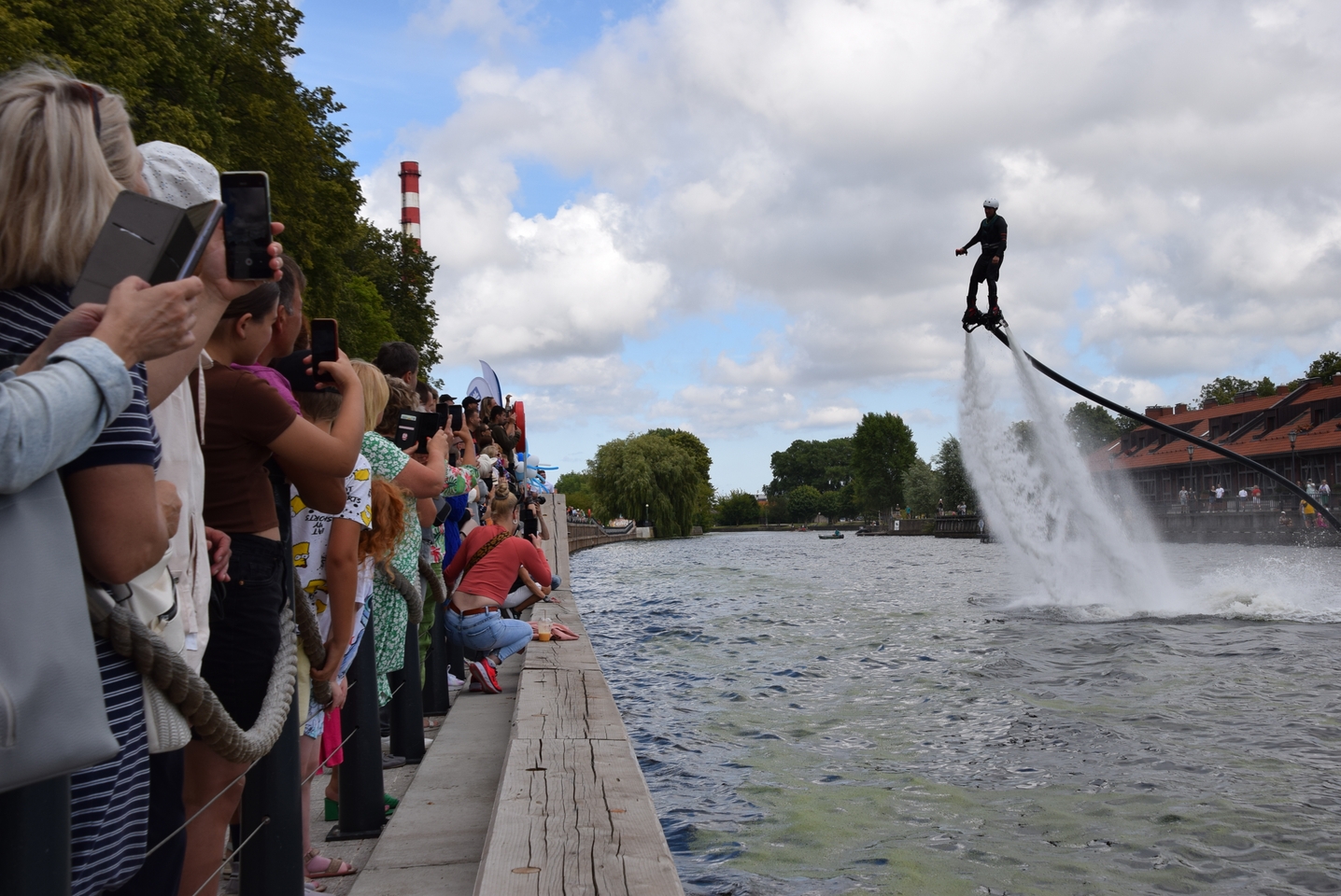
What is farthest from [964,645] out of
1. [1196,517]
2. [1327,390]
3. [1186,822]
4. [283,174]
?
[1327,390]

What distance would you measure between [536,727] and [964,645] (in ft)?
43.5

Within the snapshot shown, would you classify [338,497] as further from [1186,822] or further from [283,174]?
[283,174]

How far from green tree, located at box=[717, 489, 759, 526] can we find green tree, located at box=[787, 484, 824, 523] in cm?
610

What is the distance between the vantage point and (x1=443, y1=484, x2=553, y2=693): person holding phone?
7.66 m

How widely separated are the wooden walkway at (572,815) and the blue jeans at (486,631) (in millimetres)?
1963

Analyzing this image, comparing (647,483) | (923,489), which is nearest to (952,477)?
(923,489)

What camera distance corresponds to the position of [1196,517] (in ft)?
190

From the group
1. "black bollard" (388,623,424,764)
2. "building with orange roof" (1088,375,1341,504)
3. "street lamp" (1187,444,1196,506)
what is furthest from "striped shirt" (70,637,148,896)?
"street lamp" (1187,444,1196,506)

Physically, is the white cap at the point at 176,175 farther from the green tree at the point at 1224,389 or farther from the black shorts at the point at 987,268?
the green tree at the point at 1224,389

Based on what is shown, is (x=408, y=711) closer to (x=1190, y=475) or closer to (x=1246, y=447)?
(x=1190, y=475)

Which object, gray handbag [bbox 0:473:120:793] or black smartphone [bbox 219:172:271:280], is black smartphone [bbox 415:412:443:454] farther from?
gray handbag [bbox 0:473:120:793]

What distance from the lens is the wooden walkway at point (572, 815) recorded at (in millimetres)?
3004

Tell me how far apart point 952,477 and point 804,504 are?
73.2m

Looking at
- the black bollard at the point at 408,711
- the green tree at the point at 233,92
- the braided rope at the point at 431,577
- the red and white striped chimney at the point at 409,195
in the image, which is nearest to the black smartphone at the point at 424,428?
the black bollard at the point at 408,711
